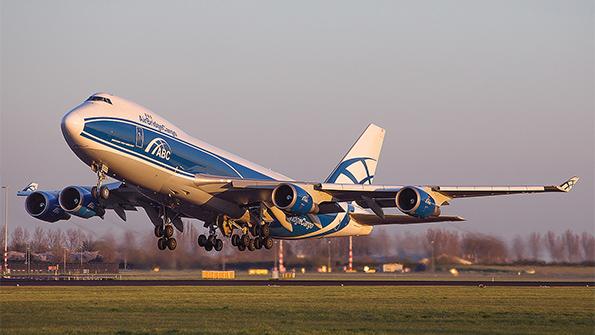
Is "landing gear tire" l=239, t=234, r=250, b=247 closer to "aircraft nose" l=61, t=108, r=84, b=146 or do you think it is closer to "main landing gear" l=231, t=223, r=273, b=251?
"main landing gear" l=231, t=223, r=273, b=251

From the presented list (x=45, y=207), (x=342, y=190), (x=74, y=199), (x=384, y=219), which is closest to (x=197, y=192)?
(x=342, y=190)

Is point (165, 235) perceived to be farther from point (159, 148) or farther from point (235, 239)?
point (159, 148)

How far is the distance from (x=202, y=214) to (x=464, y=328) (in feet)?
79.9

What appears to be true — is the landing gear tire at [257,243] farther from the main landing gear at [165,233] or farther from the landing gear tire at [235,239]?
the main landing gear at [165,233]

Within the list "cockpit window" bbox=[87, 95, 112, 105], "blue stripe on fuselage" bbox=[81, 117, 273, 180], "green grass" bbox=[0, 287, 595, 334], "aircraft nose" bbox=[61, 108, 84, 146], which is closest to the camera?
"green grass" bbox=[0, 287, 595, 334]

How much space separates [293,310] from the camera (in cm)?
4166

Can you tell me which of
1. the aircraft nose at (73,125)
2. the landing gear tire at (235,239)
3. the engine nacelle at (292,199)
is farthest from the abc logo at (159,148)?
the landing gear tire at (235,239)

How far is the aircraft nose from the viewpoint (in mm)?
44781

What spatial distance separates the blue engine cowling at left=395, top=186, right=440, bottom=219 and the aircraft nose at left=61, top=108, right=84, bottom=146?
59.0ft

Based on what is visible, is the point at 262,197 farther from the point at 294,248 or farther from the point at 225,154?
the point at 294,248

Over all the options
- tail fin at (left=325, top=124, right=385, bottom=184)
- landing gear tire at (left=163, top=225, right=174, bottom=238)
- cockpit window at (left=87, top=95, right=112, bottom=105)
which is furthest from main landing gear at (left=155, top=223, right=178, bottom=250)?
tail fin at (left=325, top=124, right=385, bottom=184)

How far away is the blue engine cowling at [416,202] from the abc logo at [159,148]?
12941 millimetres

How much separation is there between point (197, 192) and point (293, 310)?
11854mm

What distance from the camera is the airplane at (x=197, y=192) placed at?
4647cm
